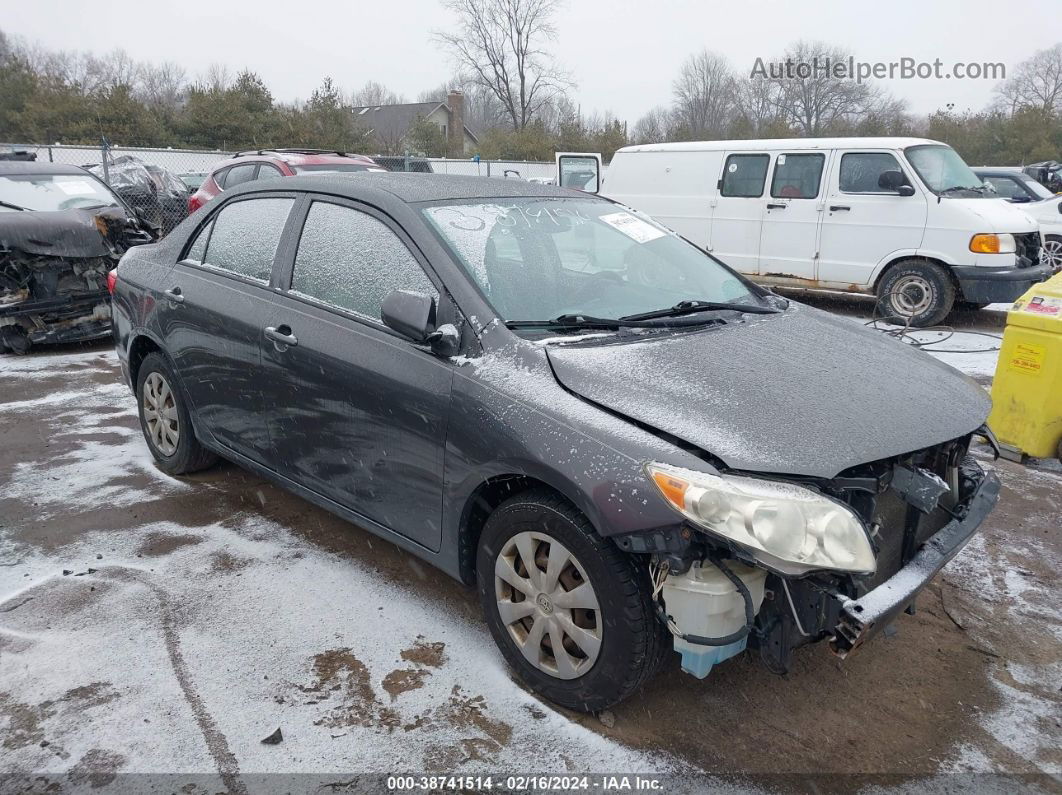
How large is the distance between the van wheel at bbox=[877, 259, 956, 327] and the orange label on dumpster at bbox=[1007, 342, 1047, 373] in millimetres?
3863

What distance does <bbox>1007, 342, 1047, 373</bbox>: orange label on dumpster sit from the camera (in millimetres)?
4734

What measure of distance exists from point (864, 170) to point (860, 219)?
0.56 meters

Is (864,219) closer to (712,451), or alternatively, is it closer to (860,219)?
(860,219)

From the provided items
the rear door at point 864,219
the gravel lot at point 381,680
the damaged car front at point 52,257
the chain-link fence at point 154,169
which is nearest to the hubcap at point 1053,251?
the rear door at point 864,219

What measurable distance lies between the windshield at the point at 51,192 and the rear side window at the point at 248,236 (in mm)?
5000

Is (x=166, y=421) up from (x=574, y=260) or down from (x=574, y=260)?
down

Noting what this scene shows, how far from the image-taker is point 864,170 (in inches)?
361

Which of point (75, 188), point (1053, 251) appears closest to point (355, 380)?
point (75, 188)

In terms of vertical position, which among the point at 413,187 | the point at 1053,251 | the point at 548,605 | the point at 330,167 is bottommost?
the point at 548,605

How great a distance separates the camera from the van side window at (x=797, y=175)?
9.52m

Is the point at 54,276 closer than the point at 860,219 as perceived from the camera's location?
Yes

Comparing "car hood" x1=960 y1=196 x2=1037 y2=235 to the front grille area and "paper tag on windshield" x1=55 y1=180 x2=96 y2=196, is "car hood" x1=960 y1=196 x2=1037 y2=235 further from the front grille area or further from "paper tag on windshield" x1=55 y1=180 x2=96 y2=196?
"paper tag on windshield" x1=55 y1=180 x2=96 y2=196

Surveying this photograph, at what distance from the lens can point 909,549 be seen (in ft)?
8.90

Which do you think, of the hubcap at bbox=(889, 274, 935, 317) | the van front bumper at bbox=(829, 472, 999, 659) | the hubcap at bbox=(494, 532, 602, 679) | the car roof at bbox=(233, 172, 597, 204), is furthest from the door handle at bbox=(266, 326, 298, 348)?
the hubcap at bbox=(889, 274, 935, 317)
